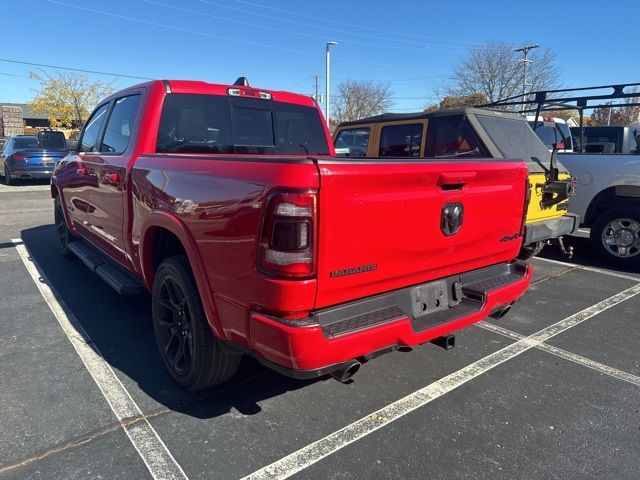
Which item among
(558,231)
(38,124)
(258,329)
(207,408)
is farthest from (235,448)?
(38,124)

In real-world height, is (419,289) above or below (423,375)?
above

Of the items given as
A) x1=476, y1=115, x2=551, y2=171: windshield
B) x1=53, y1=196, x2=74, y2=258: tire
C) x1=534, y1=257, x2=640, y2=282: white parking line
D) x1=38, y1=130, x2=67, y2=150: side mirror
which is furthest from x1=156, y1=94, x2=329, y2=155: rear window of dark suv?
x1=534, y1=257, x2=640, y2=282: white parking line

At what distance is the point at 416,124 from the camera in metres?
6.19

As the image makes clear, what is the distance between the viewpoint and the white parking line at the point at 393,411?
2.39 metres

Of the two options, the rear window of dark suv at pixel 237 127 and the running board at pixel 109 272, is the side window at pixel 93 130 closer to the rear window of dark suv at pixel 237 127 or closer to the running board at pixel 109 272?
the running board at pixel 109 272

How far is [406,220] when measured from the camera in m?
2.45

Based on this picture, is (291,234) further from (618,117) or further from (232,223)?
(618,117)

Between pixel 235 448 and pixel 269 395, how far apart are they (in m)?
0.58

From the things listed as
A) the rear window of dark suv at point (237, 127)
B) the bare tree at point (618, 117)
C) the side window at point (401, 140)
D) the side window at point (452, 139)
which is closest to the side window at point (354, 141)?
the side window at point (401, 140)

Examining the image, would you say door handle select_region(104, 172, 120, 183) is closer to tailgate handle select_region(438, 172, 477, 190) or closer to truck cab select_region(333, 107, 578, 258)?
tailgate handle select_region(438, 172, 477, 190)

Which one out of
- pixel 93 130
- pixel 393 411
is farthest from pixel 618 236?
pixel 93 130

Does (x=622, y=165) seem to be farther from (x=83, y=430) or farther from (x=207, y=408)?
(x=83, y=430)

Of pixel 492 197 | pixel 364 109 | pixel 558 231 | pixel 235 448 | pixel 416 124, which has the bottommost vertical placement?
pixel 235 448

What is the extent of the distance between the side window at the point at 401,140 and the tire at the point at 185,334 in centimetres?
411
